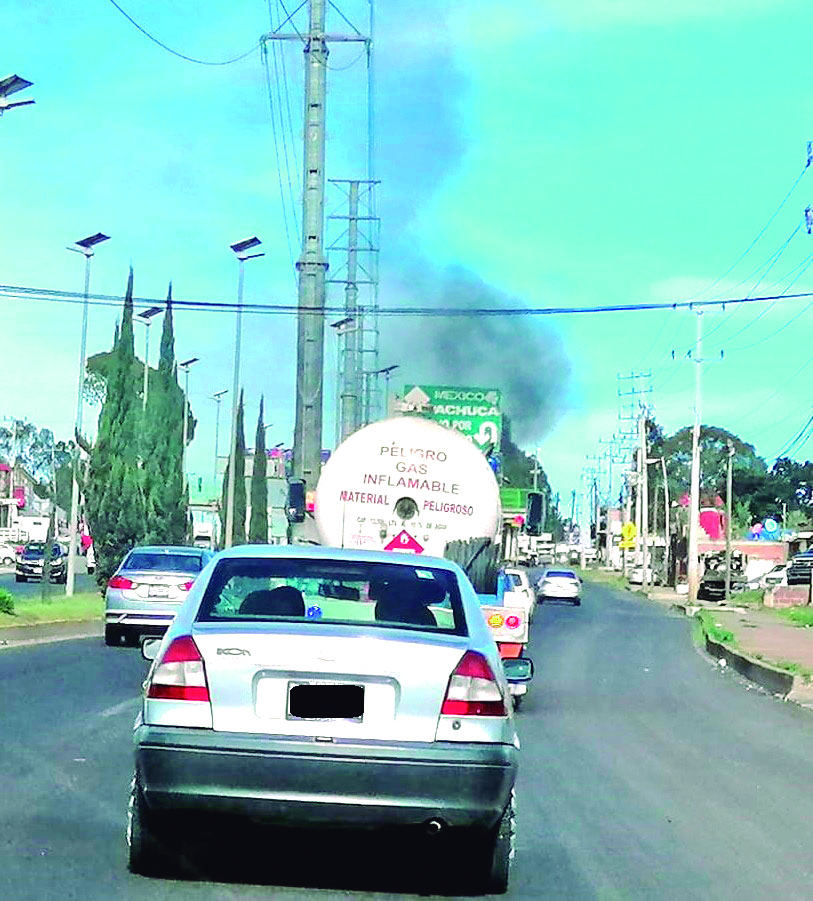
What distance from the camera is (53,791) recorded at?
1050 cm

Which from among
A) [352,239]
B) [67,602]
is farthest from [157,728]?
[352,239]

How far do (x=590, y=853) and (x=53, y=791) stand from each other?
3.48 meters

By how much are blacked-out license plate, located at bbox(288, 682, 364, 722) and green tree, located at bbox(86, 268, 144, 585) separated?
38.8 m

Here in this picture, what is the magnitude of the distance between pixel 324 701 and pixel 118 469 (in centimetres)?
4039

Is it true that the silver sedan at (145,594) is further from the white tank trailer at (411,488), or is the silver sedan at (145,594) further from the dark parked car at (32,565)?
the dark parked car at (32,565)

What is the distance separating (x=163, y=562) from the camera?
86.2 feet

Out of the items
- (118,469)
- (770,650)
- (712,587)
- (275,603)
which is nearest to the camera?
(275,603)

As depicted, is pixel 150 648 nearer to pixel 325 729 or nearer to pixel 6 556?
pixel 325 729

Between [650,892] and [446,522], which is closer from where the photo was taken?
[650,892]

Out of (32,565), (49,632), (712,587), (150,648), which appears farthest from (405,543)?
(712,587)

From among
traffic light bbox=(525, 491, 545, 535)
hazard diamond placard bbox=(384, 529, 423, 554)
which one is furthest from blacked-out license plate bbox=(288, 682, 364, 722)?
traffic light bbox=(525, 491, 545, 535)

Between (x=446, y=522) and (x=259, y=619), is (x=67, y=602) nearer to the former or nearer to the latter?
(x=446, y=522)

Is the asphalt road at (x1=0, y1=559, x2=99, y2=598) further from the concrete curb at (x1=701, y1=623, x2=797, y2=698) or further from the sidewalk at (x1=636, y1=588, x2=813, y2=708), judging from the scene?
the concrete curb at (x1=701, y1=623, x2=797, y2=698)

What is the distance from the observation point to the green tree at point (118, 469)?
46000 mm
